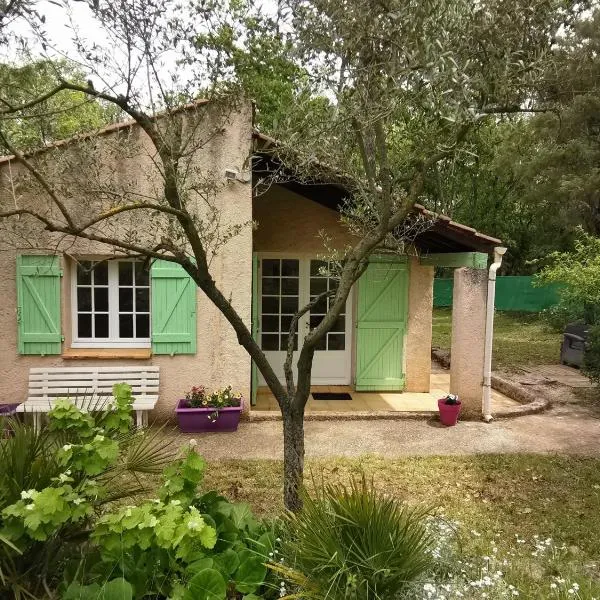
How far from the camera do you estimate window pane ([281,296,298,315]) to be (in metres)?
9.49

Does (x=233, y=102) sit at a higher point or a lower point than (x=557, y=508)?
higher

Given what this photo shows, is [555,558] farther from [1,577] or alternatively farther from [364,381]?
[364,381]

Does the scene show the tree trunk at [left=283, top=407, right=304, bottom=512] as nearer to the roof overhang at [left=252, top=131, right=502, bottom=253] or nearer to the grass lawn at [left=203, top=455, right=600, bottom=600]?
the grass lawn at [left=203, top=455, right=600, bottom=600]

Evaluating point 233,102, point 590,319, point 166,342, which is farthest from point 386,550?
point 590,319

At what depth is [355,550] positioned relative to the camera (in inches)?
121

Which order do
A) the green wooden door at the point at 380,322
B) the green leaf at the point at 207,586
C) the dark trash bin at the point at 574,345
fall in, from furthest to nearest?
1. the dark trash bin at the point at 574,345
2. the green wooden door at the point at 380,322
3. the green leaf at the point at 207,586

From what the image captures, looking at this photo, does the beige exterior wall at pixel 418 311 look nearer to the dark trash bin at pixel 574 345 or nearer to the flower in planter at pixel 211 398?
the flower in planter at pixel 211 398

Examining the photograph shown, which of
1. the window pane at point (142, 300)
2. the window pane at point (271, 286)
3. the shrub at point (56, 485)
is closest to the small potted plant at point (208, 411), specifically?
the window pane at point (142, 300)

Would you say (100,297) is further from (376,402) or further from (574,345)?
(574,345)

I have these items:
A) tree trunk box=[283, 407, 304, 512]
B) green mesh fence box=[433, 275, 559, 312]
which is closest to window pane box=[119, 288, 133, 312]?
tree trunk box=[283, 407, 304, 512]

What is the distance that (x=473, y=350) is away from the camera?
786 centimetres

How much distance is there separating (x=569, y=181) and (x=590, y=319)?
1116cm

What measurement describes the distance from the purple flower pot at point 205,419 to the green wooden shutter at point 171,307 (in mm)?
893

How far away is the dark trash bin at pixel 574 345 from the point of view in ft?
39.8
